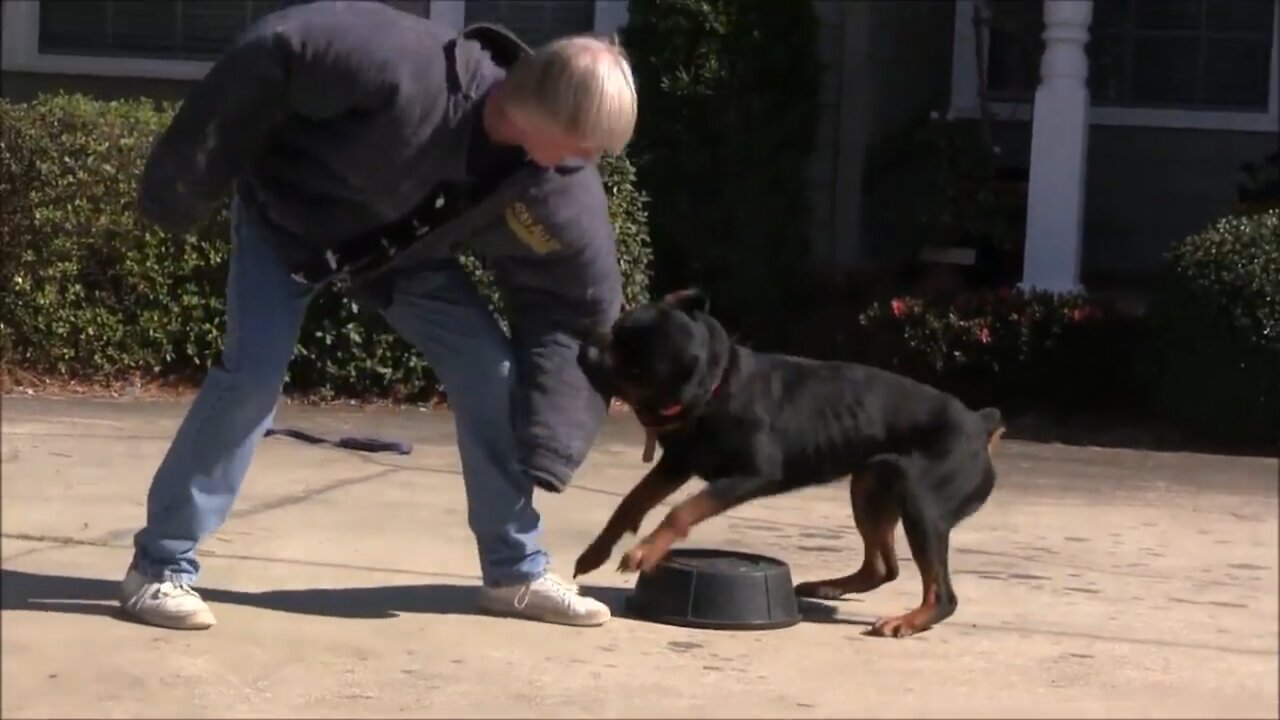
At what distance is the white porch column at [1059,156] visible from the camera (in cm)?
969

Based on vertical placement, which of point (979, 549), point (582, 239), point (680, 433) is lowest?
point (979, 549)

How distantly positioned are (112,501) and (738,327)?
4430 millimetres

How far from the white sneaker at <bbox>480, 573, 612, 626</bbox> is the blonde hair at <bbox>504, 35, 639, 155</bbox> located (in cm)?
120

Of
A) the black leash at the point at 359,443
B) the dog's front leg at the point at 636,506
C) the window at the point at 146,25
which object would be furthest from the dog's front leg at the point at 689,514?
the window at the point at 146,25

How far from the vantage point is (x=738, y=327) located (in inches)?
396

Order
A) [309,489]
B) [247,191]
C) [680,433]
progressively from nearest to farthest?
[247,191] → [680,433] → [309,489]

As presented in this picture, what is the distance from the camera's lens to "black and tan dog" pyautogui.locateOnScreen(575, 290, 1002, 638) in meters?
4.85

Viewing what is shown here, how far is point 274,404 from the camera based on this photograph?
15.3ft

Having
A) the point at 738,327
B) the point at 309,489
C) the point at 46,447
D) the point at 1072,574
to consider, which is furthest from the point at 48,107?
the point at 1072,574

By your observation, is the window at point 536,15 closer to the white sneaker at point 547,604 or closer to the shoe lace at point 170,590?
the white sneaker at point 547,604

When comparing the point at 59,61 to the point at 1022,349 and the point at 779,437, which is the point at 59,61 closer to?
the point at 1022,349

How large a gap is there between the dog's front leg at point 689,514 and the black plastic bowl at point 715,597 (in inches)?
7.1

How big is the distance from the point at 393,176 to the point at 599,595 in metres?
1.53

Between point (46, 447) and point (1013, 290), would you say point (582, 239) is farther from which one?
point (1013, 290)
